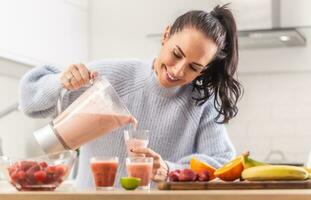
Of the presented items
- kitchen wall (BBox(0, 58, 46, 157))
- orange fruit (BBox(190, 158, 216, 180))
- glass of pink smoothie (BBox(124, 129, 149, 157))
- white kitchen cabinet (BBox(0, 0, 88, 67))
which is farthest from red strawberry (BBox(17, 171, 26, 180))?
kitchen wall (BBox(0, 58, 46, 157))

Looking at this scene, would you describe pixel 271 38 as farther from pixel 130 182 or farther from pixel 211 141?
pixel 130 182

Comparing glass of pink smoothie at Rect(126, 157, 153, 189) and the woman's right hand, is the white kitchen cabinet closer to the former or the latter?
the woman's right hand

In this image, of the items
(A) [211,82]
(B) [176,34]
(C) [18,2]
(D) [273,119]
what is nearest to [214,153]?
(A) [211,82]

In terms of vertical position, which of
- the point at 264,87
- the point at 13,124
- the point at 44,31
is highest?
the point at 44,31

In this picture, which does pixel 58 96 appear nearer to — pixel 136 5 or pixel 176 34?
pixel 176 34

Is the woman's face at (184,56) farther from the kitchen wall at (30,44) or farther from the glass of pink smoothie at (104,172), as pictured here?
the kitchen wall at (30,44)

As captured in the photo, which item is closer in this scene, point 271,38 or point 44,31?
point 44,31

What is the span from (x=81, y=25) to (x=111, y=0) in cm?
30

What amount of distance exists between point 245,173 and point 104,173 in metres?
0.33

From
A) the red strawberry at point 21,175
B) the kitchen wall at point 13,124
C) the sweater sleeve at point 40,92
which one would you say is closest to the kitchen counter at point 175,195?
the red strawberry at point 21,175

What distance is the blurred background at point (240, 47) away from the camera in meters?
3.55

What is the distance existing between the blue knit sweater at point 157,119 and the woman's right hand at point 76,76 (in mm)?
303

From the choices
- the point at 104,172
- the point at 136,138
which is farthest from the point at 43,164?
the point at 136,138

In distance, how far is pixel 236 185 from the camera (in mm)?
1428
